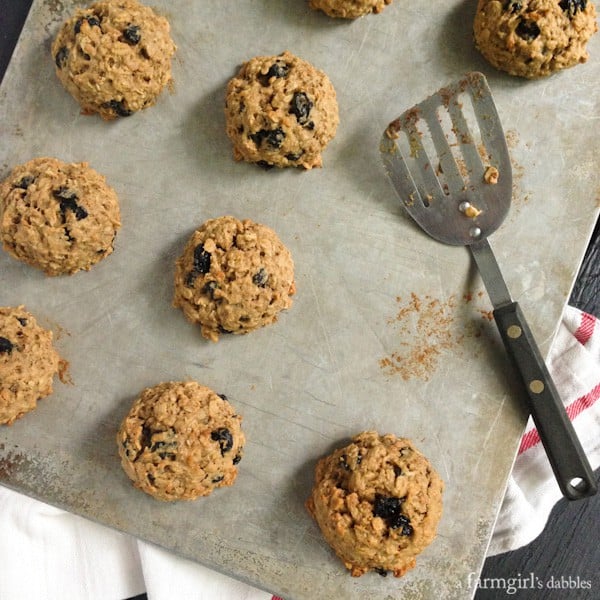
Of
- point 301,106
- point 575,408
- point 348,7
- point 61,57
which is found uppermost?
point 348,7

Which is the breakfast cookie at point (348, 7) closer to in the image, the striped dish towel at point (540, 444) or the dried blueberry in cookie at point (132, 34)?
the dried blueberry in cookie at point (132, 34)

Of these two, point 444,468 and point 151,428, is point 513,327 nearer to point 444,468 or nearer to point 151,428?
point 444,468

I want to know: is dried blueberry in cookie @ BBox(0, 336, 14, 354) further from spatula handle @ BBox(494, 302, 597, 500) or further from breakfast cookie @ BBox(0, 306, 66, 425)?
spatula handle @ BBox(494, 302, 597, 500)

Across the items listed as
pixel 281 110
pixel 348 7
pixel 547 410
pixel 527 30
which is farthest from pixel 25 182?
pixel 547 410

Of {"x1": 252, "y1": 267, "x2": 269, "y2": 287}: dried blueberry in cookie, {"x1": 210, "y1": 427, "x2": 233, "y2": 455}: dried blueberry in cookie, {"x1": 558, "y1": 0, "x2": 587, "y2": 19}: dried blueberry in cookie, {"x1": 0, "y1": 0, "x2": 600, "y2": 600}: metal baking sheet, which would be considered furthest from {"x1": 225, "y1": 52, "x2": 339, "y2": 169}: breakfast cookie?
{"x1": 210, "y1": 427, "x2": 233, "y2": 455}: dried blueberry in cookie

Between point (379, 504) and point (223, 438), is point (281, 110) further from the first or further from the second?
point (379, 504)

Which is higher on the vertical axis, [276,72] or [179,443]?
[276,72]
